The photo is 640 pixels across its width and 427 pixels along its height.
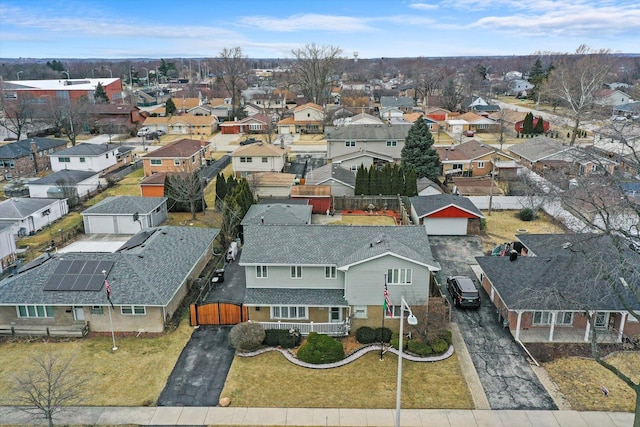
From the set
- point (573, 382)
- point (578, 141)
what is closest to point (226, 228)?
point (573, 382)

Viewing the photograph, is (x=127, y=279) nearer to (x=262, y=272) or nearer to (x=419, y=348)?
(x=262, y=272)

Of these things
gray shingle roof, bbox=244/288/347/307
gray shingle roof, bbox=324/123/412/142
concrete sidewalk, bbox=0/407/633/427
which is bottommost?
concrete sidewalk, bbox=0/407/633/427

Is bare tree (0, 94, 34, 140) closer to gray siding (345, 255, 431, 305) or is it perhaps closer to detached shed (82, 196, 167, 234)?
detached shed (82, 196, 167, 234)

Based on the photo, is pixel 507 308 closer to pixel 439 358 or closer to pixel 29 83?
pixel 439 358

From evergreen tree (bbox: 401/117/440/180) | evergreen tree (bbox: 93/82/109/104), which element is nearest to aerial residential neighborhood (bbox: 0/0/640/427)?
evergreen tree (bbox: 401/117/440/180)

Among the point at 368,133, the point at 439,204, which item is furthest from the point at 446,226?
the point at 368,133

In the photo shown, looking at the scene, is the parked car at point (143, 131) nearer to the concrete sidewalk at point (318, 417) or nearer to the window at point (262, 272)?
the window at point (262, 272)
